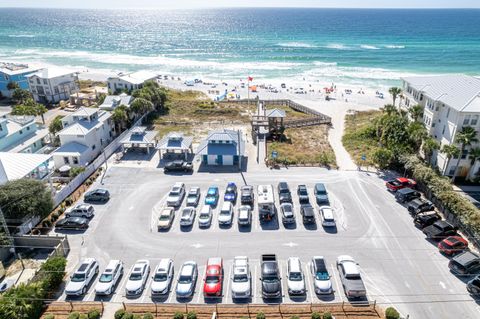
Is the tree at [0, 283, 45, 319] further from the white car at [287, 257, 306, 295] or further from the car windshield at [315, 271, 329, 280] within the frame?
the car windshield at [315, 271, 329, 280]

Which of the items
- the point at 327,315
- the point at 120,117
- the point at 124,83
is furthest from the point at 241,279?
the point at 124,83

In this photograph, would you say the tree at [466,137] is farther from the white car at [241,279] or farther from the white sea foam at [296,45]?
the white sea foam at [296,45]

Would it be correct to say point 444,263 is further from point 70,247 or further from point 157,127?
point 157,127

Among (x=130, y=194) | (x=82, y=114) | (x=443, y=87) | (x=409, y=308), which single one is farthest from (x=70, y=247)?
(x=443, y=87)

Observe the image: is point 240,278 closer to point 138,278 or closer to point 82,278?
point 138,278

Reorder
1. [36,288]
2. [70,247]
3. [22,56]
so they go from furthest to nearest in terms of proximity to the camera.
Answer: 1. [22,56]
2. [70,247]
3. [36,288]

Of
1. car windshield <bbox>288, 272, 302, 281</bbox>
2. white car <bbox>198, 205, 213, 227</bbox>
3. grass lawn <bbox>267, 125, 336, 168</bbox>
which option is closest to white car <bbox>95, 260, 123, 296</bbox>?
white car <bbox>198, 205, 213, 227</bbox>
